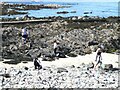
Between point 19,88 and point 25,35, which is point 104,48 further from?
point 19,88

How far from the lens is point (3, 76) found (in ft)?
83.9

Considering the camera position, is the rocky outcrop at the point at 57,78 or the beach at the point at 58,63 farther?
the beach at the point at 58,63

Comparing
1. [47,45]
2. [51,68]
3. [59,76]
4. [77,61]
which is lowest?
[77,61]

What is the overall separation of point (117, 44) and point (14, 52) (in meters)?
11.9

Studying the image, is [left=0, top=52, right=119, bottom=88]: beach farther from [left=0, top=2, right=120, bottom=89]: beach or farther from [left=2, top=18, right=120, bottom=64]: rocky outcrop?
[left=2, top=18, right=120, bottom=64]: rocky outcrop

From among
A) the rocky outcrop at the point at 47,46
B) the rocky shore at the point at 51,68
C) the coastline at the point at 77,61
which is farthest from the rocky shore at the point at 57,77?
the rocky outcrop at the point at 47,46

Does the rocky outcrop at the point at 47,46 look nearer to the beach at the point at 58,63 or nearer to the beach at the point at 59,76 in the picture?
the beach at the point at 58,63

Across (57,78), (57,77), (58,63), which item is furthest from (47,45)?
(57,78)

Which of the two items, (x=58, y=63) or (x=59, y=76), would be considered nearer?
(x=59, y=76)

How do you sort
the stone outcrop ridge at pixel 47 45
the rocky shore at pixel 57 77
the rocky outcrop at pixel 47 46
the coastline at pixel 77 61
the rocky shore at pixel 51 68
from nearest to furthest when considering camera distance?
1. the rocky shore at pixel 57 77
2. the rocky shore at pixel 51 68
3. the coastline at pixel 77 61
4. the rocky outcrop at pixel 47 46
5. the stone outcrop ridge at pixel 47 45

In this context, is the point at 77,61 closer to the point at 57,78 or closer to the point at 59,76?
the point at 59,76

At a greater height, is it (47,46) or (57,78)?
(57,78)

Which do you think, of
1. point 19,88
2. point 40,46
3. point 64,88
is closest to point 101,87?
point 64,88

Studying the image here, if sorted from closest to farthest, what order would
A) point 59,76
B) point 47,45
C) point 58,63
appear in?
point 59,76 < point 58,63 < point 47,45
